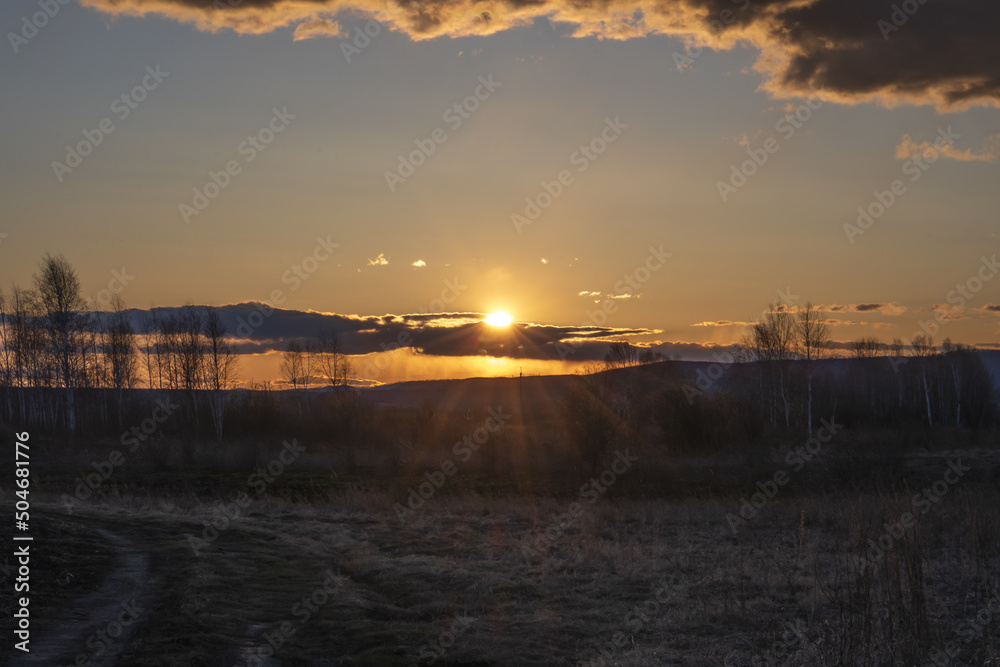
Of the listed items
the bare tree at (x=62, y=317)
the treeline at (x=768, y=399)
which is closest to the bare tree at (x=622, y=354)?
the treeline at (x=768, y=399)

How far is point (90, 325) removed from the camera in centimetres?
5797

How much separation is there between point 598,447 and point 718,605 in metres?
34.3

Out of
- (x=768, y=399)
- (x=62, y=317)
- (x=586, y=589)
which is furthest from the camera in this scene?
(x=768, y=399)

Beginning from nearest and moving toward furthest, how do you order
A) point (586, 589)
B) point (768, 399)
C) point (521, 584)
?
1. point (586, 589)
2. point (521, 584)
3. point (768, 399)

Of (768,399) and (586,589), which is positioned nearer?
(586,589)

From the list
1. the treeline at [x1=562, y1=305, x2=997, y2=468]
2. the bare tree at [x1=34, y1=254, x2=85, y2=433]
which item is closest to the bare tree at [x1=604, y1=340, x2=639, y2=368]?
the treeline at [x1=562, y1=305, x2=997, y2=468]

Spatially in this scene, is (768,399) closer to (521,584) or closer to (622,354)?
(622,354)

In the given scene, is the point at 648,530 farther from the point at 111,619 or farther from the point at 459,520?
the point at 111,619

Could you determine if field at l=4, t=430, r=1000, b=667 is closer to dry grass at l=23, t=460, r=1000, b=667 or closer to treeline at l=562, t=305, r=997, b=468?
dry grass at l=23, t=460, r=1000, b=667

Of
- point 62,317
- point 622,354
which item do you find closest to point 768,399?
point 622,354

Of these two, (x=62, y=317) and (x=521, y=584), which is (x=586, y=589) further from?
(x=62, y=317)

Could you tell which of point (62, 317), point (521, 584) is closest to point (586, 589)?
point (521, 584)

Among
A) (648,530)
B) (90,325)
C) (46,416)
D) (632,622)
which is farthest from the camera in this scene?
(46,416)

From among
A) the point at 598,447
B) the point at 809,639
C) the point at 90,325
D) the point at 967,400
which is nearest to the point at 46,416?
the point at 90,325
